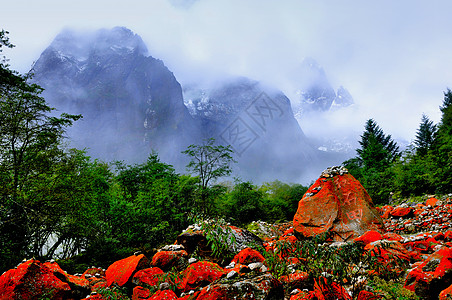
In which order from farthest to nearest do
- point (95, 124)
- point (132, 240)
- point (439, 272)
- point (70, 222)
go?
1. point (95, 124)
2. point (132, 240)
3. point (70, 222)
4. point (439, 272)

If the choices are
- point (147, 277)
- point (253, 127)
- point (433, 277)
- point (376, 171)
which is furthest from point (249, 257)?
point (253, 127)

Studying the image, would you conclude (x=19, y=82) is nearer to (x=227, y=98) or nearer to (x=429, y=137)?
(x=429, y=137)

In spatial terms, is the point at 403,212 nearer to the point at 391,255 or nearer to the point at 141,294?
the point at 391,255

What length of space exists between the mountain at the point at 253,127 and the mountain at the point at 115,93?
58.7 ft

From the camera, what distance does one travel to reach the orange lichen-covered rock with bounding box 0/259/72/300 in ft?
10.6

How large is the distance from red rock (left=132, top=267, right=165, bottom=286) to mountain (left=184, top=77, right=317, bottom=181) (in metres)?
37.0

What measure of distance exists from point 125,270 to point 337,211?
7083mm

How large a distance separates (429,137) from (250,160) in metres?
41.0

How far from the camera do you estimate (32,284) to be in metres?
3.35

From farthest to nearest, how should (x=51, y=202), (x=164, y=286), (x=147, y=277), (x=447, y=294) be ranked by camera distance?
(x=51, y=202) < (x=147, y=277) < (x=164, y=286) < (x=447, y=294)

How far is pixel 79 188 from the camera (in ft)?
31.4

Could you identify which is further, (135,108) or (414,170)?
(135,108)

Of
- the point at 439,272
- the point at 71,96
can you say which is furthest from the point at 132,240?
Answer: the point at 71,96

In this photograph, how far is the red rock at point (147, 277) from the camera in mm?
3643
